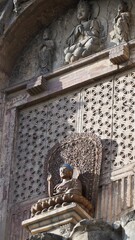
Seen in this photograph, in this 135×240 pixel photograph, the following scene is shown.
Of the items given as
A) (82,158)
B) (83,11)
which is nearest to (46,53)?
(83,11)

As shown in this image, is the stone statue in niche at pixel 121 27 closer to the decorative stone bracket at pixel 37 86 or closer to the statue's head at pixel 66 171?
the decorative stone bracket at pixel 37 86

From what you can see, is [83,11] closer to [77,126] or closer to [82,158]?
[77,126]

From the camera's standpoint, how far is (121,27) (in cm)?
1630

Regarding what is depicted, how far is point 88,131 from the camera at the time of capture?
15.8 metres

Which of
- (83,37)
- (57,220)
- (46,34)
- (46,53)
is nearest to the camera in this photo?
(57,220)

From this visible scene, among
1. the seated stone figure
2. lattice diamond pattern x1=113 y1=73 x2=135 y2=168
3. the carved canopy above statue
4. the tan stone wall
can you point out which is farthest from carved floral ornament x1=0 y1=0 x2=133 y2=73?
the seated stone figure

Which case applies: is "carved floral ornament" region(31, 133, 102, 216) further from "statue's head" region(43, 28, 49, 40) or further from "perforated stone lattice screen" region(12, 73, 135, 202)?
"statue's head" region(43, 28, 49, 40)

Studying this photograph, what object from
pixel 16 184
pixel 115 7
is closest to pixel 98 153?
pixel 16 184

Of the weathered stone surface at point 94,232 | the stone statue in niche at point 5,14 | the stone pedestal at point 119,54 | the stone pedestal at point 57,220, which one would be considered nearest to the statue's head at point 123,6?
the stone pedestal at point 119,54

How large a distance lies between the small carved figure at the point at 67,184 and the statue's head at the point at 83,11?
115 inches

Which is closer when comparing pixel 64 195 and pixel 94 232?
pixel 94 232

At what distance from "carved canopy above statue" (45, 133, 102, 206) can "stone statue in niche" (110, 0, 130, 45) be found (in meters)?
1.67

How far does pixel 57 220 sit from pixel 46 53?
3.79 meters

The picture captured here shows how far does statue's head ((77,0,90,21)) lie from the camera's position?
55.7ft
